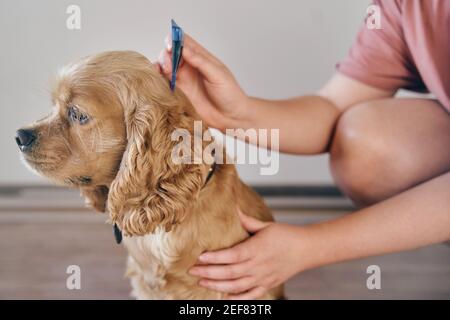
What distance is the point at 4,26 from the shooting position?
846 mm

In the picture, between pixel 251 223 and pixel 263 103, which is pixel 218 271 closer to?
pixel 251 223

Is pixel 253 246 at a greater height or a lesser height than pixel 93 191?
lesser

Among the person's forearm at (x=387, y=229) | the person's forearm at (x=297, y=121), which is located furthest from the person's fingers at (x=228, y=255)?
the person's forearm at (x=297, y=121)

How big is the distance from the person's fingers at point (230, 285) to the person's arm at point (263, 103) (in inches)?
10.8

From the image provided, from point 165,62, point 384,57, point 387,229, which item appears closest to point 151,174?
point 165,62

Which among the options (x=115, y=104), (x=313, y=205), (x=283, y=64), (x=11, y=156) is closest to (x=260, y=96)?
(x=283, y=64)

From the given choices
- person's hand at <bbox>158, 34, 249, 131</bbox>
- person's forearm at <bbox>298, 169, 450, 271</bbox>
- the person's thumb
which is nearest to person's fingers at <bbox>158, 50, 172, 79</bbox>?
person's hand at <bbox>158, 34, 249, 131</bbox>

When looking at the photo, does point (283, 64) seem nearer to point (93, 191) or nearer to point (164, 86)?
point (164, 86)

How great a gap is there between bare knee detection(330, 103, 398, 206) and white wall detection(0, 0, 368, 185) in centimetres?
16

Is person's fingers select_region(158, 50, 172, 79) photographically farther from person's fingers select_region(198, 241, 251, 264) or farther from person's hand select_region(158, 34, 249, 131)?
person's fingers select_region(198, 241, 251, 264)

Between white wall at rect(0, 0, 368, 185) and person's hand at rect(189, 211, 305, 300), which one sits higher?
white wall at rect(0, 0, 368, 185)

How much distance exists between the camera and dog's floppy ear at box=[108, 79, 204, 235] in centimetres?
76

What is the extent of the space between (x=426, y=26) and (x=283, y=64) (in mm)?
287

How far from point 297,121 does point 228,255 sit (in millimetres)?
336
